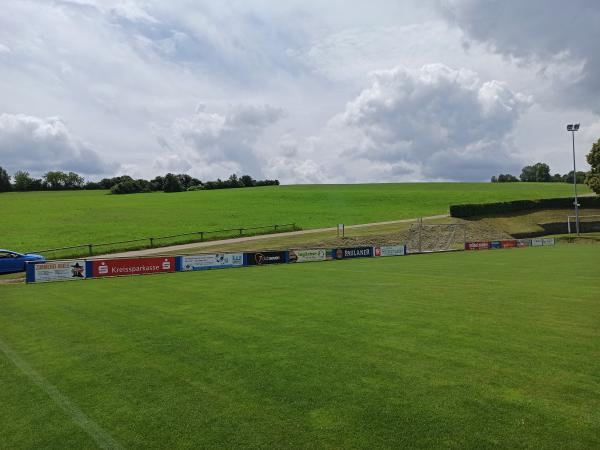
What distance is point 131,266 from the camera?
2789 centimetres

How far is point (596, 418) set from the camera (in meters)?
6.86

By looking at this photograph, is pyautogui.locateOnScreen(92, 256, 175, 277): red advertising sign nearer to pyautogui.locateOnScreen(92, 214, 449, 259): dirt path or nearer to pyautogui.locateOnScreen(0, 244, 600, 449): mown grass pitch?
pyautogui.locateOnScreen(0, 244, 600, 449): mown grass pitch

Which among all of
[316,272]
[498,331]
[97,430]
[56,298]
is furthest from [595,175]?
[97,430]

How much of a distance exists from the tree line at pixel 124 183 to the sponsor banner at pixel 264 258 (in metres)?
89.0

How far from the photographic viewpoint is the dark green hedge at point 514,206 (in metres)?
64.0

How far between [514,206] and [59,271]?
2443 inches

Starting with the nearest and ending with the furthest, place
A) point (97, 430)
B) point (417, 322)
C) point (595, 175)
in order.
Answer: point (97, 430) → point (417, 322) → point (595, 175)

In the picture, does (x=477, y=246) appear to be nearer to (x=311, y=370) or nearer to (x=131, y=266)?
(x=131, y=266)

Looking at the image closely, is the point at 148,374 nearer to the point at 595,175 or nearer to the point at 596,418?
the point at 596,418

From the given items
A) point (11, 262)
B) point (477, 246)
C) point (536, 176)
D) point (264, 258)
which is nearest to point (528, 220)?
point (477, 246)

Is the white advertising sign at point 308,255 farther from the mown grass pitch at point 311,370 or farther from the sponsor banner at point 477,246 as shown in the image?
the sponsor banner at point 477,246

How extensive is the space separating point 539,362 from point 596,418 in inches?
98.2

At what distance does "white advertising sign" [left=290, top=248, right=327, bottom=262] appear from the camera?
35.4m

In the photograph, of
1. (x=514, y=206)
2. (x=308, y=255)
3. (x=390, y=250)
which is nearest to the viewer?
(x=308, y=255)
